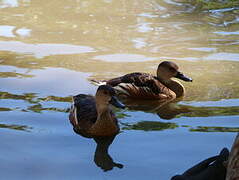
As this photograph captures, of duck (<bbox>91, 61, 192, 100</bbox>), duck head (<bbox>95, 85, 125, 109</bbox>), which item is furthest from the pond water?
duck head (<bbox>95, 85, 125, 109</bbox>)

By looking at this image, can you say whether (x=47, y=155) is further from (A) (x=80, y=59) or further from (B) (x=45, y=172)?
(A) (x=80, y=59)

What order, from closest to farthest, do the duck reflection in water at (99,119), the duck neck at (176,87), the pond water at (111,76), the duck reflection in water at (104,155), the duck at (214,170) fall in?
the duck at (214,170), the duck reflection in water at (104,155), the pond water at (111,76), the duck reflection in water at (99,119), the duck neck at (176,87)

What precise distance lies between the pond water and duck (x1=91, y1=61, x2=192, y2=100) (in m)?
0.27

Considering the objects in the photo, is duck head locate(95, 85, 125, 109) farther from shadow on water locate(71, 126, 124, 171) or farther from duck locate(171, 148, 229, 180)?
duck locate(171, 148, 229, 180)

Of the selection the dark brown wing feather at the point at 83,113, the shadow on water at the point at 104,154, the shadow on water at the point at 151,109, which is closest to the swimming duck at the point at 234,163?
the shadow on water at the point at 104,154


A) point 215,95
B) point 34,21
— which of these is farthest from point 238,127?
point 34,21

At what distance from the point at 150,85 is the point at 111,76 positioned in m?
1.00

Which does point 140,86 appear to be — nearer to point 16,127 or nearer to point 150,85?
point 150,85

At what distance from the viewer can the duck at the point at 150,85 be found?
908 centimetres

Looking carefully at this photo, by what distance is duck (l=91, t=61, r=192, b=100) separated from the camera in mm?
9078

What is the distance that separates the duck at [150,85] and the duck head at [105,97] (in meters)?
1.36

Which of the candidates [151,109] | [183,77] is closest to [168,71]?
[183,77]

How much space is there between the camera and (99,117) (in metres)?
7.62

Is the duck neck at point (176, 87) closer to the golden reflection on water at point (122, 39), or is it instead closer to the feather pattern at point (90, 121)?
the golden reflection on water at point (122, 39)
